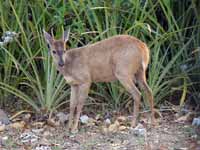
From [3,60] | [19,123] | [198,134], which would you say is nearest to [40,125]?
[19,123]

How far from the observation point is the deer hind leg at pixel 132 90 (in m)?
6.62

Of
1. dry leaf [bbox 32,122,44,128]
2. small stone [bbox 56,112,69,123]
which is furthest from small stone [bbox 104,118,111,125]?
dry leaf [bbox 32,122,44,128]

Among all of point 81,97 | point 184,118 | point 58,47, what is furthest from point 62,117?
point 184,118

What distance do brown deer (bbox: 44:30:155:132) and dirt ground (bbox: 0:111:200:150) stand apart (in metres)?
0.19

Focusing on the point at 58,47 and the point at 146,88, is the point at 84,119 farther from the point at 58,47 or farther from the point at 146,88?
the point at 58,47

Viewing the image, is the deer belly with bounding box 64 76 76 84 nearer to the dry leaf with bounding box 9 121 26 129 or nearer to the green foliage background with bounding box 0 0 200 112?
Answer: the green foliage background with bounding box 0 0 200 112

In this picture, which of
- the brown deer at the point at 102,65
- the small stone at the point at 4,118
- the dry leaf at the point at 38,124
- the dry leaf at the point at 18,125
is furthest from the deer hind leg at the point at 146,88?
the small stone at the point at 4,118

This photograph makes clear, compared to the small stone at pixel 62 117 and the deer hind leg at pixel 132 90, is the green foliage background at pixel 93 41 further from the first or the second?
the deer hind leg at pixel 132 90

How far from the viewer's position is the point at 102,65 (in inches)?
266

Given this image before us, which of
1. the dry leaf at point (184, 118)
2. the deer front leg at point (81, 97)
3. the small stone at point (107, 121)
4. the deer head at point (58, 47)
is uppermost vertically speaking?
the deer head at point (58, 47)

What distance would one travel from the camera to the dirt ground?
6.13 m

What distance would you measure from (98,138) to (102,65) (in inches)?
31.3

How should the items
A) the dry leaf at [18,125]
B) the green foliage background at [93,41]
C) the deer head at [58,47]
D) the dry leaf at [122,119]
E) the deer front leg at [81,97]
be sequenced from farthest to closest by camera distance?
the green foliage background at [93,41] < the dry leaf at [122,119] < the dry leaf at [18,125] < the deer front leg at [81,97] < the deer head at [58,47]

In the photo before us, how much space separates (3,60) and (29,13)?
2.08 ft
